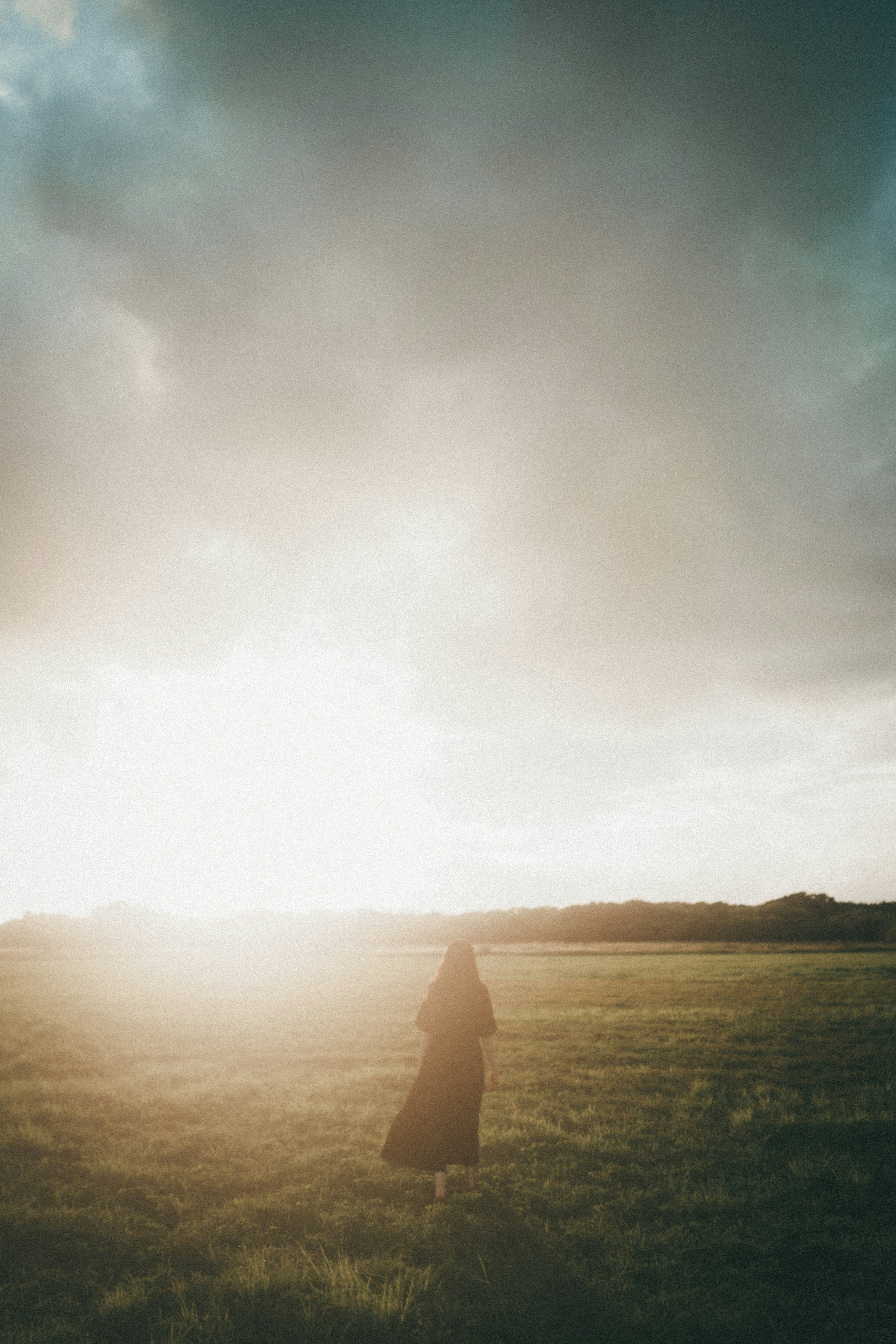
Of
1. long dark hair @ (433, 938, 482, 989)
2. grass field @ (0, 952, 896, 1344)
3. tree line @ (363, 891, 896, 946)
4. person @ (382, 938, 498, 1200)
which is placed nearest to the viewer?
grass field @ (0, 952, 896, 1344)

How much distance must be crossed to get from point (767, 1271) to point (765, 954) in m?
60.1

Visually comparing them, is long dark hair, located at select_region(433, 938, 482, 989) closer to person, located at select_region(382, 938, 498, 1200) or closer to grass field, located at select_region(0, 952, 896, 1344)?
person, located at select_region(382, 938, 498, 1200)

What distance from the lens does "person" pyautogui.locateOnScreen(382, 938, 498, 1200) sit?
8.33 meters

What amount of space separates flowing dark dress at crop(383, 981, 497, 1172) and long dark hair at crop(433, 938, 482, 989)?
51 mm

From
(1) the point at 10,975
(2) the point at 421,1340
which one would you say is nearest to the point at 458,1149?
(2) the point at 421,1340

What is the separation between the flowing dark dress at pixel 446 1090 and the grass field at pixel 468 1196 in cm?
54

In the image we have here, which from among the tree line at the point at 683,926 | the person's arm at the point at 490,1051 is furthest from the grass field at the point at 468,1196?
the tree line at the point at 683,926

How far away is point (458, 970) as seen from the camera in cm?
920

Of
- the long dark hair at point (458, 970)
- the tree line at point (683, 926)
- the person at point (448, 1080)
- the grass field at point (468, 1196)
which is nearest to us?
the grass field at point (468, 1196)

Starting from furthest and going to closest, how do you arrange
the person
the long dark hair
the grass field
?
the long dark hair → the person → the grass field

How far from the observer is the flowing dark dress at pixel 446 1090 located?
328 inches

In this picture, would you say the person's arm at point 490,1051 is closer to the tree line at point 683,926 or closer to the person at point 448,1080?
the person at point 448,1080

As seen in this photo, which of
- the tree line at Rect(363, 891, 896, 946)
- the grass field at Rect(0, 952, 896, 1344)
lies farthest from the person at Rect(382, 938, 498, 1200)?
the tree line at Rect(363, 891, 896, 946)

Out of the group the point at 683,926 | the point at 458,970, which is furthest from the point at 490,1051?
the point at 683,926
